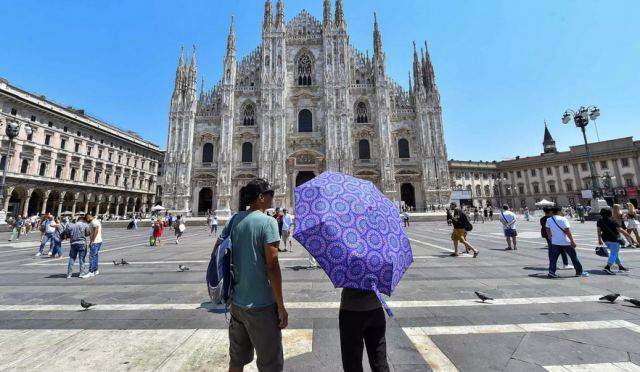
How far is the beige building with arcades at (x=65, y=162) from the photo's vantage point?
2745cm

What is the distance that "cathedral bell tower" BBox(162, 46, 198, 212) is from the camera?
92.2ft

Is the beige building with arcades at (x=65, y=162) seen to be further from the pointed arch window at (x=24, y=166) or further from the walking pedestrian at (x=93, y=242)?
the walking pedestrian at (x=93, y=242)

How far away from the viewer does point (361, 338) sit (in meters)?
1.75

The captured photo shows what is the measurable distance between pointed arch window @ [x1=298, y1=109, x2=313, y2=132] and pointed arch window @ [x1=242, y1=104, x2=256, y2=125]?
5.21 meters

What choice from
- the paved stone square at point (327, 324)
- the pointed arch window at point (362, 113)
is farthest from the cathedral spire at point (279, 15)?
the paved stone square at point (327, 324)

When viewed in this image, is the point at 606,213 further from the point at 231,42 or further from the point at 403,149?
the point at 231,42

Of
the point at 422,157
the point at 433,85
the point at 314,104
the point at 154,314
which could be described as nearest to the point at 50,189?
the point at 314,104

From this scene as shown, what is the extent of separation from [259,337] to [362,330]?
64 cm

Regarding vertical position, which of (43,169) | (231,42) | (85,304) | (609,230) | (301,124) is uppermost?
(231,42)

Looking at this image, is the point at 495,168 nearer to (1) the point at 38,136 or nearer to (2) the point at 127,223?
(2) the point at 127,223

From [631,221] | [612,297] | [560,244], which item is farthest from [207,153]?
[612,297]

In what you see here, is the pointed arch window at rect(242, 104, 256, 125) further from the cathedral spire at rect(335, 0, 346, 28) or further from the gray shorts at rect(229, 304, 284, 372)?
the gray shorts at rect(229, 304, 284, 372)

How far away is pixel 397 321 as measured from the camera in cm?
336

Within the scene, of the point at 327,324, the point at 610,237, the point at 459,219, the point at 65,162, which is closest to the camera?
the point at 327,324
